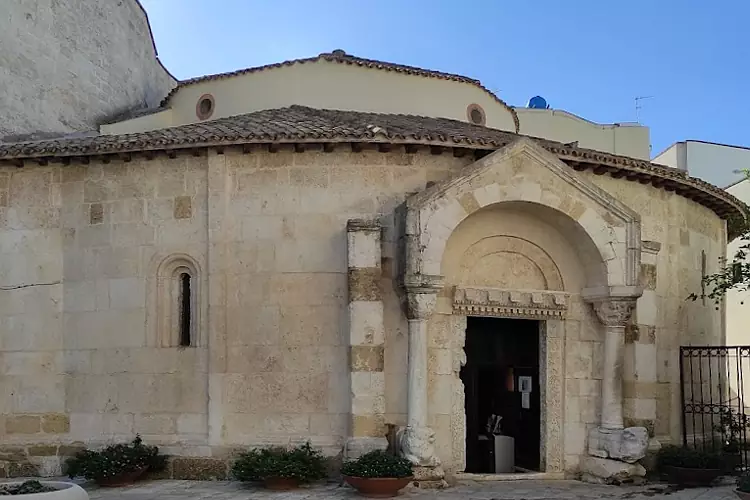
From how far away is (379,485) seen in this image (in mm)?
11133

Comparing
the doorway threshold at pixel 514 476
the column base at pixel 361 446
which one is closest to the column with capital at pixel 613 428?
the doorway threshold at pixel 514 476

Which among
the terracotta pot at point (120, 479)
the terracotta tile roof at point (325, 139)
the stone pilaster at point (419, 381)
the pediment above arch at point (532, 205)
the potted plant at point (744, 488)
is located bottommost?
the terracotta pot at point (120, 479)

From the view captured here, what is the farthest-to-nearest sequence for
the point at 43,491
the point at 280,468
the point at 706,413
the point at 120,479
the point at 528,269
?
the point at 706,413 → the point at 528,269 → the point at 120,479 → the point at 280,468 → the point at 43,491

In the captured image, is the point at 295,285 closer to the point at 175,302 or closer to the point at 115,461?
the point at 175,302

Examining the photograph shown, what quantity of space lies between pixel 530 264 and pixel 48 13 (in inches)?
438

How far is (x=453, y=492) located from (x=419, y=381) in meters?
1.55

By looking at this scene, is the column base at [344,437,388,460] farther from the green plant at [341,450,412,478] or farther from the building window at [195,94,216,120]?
the building window at [195,94,216,120]

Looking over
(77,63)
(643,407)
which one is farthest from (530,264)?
(77,63)

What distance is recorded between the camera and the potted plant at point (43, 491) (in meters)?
8.80

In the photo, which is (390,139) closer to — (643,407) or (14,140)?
(643,407)

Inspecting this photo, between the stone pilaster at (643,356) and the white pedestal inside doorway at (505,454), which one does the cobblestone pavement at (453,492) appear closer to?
the stone pilaster at (643,356)

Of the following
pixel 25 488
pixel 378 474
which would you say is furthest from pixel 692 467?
pixel 25 488

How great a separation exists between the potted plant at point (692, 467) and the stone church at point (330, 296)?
1.69 feet

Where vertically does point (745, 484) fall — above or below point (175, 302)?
below
